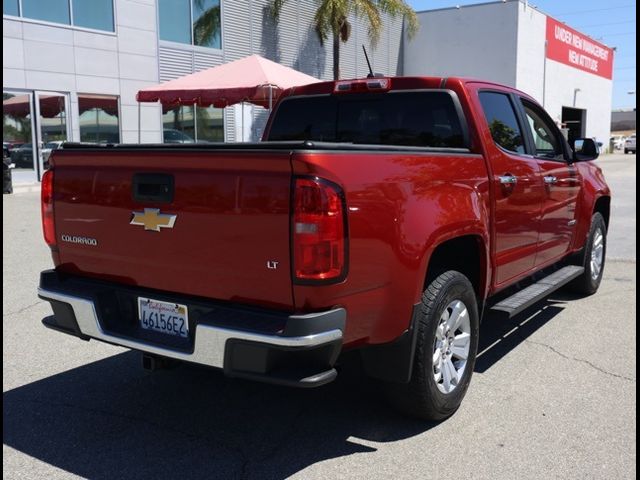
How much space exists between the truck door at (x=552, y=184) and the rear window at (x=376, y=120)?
1056mm

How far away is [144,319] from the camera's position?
328cm

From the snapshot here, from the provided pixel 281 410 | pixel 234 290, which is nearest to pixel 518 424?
pixel 281 410

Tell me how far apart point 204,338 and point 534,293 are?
2814 mm

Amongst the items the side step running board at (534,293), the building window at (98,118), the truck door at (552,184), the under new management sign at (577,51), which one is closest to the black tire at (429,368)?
the side step running board at (534,293)

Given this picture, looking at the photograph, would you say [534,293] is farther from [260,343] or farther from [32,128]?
[32,128]

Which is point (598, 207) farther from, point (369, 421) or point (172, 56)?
point (172, 56)

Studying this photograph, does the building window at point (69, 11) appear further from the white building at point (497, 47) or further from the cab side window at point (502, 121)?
the white building at point (497, 47)

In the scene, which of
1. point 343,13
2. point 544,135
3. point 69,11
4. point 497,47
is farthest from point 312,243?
point 497,47

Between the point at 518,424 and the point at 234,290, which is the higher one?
the point at 234,290

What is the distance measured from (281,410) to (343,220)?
60.3 inches

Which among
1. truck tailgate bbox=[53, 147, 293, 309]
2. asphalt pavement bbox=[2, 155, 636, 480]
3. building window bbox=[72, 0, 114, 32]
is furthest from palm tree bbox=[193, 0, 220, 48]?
truck tailgate bbox=[53, 147, 293, 309]

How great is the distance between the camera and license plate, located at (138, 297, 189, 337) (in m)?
3.11

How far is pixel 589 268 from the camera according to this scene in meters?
6.27

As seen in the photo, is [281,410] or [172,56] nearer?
[281,410]
